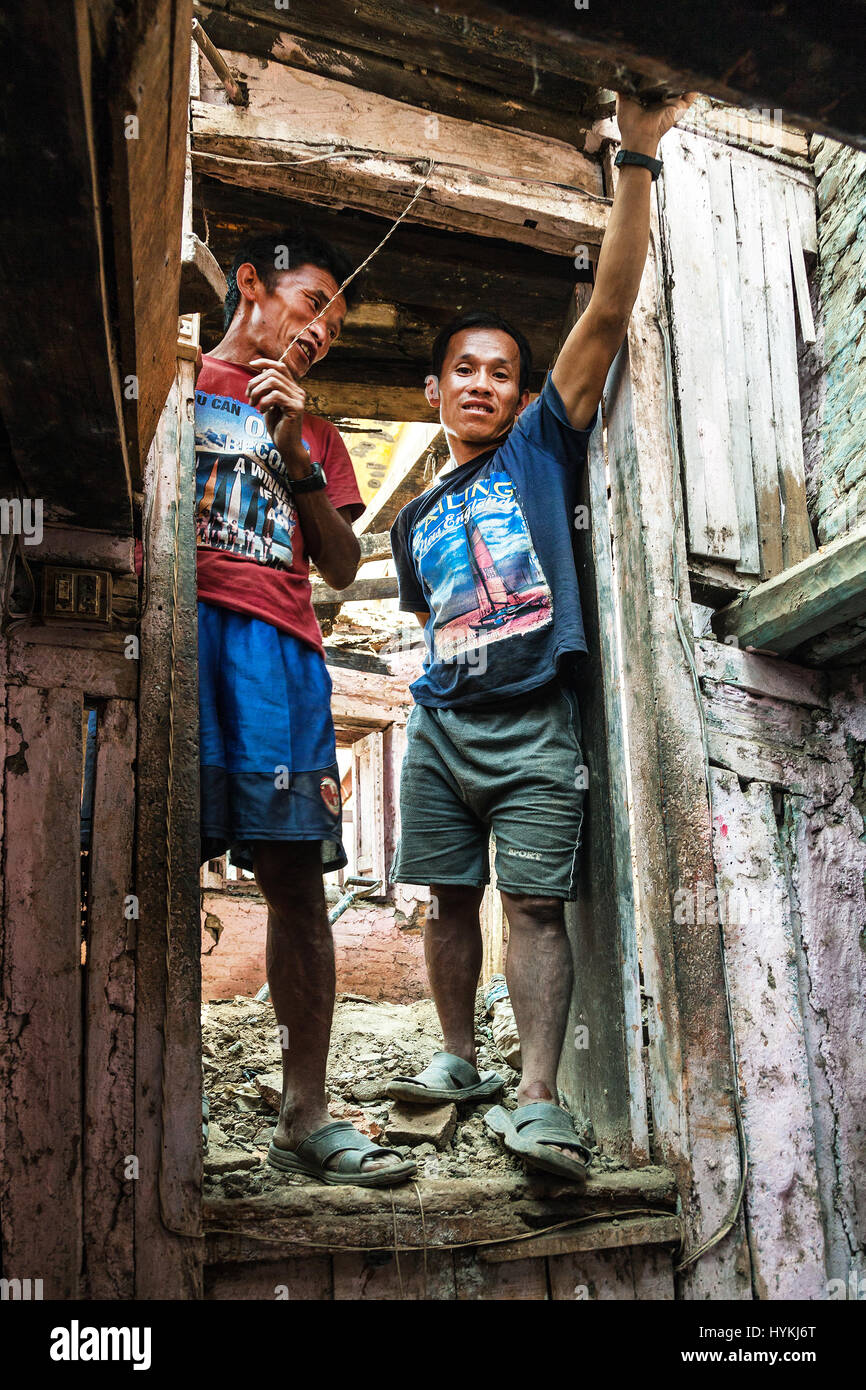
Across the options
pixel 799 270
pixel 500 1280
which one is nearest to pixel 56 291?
pixel 500 1280

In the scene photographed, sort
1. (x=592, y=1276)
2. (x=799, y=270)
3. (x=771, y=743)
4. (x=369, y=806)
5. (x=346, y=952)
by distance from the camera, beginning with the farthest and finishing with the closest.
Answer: (x=369, y=806), (x=346, y=952), (x=799, y=270), (x=771, y=743), (x=592, y=1276)

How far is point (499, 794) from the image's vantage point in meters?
2.82

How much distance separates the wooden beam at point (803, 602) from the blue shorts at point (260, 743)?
4.06 feet

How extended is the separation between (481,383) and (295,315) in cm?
62

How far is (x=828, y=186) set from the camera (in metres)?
3.49

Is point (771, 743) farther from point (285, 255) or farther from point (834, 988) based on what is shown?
point (285, 255)

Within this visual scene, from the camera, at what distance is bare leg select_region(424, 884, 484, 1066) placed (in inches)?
113

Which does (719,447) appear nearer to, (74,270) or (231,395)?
(231,395)

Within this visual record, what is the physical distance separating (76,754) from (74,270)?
101 centimetres

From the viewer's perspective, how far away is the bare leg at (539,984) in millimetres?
2564

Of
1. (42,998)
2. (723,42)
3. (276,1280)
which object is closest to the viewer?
(723,42)

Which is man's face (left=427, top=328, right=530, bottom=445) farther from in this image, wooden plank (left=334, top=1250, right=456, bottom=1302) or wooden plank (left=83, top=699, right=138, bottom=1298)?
wooden plank (left=334, top=1250, right=456, bottom=1302)

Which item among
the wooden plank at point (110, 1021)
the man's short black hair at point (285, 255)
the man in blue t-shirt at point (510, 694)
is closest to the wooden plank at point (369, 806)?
the man in blue t-shirt at point (510, 694)

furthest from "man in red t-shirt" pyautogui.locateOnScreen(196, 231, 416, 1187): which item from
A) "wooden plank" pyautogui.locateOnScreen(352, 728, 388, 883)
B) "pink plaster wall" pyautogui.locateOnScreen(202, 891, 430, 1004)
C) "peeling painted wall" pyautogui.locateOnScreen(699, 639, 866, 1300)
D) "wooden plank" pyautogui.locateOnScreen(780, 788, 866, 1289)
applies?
"wooden plank" pyautogui.locateOnScreen(352, 728, 388, 883)
